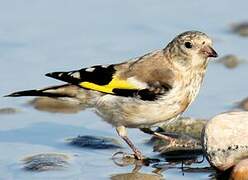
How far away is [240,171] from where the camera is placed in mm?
9039

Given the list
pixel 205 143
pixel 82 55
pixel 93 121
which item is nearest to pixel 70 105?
pixel 93 121

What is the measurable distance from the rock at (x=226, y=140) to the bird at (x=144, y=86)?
1056mm

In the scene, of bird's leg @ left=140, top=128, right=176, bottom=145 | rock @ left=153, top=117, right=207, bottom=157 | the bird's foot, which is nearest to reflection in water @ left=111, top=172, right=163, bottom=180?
the bird's foot

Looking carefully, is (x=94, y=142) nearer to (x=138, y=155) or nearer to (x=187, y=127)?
(x=138, y=155)

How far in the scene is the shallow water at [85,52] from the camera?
1043cm

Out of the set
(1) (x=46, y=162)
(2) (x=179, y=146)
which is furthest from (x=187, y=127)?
(1) (x=46, y=162)

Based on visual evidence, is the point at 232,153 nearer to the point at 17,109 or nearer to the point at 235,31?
the point at 17,109

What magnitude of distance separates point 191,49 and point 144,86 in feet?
1.97

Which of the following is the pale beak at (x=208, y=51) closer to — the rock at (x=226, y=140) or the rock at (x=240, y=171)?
the rock at (x=226, y=140)

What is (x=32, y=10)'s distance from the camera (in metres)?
14.3

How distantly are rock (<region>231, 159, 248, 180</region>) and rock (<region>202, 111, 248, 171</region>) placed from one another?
19cm

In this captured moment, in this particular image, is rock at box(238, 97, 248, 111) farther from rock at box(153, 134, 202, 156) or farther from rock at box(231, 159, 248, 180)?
rock at box(231, 159, 248, 180)

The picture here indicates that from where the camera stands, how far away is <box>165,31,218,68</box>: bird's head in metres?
10.6

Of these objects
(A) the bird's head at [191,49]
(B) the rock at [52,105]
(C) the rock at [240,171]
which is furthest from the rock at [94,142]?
(C) the rock at [240,171]
